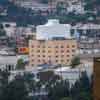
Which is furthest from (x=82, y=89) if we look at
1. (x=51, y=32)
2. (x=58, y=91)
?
(x=51, y=32)

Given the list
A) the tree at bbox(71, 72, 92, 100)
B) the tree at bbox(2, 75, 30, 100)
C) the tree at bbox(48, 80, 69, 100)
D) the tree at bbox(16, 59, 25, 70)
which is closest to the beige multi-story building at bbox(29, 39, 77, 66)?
the tree at bbox(16, 59, 25, 70)

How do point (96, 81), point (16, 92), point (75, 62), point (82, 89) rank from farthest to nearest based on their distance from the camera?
1. point (75, 62)
2. point (82, 89)
3. point (16, 92)
4. point (96, 81)

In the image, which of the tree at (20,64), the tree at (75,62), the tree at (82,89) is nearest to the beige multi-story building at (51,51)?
the tree at (20,64)

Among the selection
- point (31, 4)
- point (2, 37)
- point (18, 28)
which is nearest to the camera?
point (2, 37)

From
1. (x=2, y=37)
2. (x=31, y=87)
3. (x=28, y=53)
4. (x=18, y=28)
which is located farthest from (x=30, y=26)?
(x=31, y=87)

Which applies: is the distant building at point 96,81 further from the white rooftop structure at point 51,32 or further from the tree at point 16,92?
the white rooftop structure at point 51,32

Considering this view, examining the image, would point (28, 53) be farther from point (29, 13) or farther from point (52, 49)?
point (29, 13)

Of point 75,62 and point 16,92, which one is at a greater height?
point 16,92

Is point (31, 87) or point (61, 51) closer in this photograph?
point (31, 87)

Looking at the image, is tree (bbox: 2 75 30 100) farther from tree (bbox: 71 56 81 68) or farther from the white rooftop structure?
the white rooftop structure

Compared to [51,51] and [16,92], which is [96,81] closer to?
[16,92]
